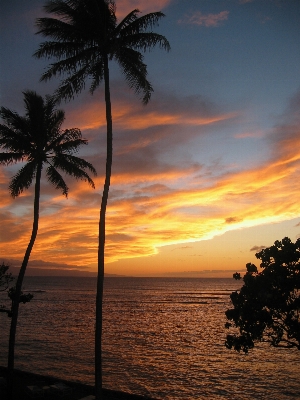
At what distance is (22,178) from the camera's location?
61.8 feet

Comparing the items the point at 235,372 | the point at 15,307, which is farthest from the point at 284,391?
the point at 15,307

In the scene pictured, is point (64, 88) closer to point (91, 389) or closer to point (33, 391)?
Result: point (33, 391)

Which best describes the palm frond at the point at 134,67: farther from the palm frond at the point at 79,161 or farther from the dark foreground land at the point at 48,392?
the dark foreground land at the point at 48,392

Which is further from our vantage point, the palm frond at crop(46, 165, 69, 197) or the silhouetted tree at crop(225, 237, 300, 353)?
the palm frond at crop(46, 165, 69, 197)

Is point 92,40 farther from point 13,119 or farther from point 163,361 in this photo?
point 163,361

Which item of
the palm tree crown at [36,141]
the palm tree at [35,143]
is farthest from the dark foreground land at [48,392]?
the palm tree crown at [36,141]

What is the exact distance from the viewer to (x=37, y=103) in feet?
63.6

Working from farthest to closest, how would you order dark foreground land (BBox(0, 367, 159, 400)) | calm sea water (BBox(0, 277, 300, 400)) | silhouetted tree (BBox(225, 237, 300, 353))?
calm sea water (BBox(0, 277, 300, 400)) < dark foreground land (BBox(0, 367, 159, 400)) < silhouetted tree (BBox(225, 237, 300, 353))

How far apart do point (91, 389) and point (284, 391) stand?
1516 centimetres

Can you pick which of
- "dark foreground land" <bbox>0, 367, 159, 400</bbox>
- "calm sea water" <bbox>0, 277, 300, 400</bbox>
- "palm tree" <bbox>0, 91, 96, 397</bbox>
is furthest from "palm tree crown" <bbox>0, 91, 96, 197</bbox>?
"calm sea water" <bbox>0, 277, 300, 400</bbox>

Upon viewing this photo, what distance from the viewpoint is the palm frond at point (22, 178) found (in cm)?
1891

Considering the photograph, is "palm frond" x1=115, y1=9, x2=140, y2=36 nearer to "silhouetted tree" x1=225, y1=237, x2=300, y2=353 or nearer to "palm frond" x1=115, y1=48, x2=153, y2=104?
"palm frond" x1=115, y1=48, x2=153, y2=104

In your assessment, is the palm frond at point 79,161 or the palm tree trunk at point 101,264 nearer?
the palm tree trunk at point 101,264

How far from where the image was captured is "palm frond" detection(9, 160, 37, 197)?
18906 millimetres
